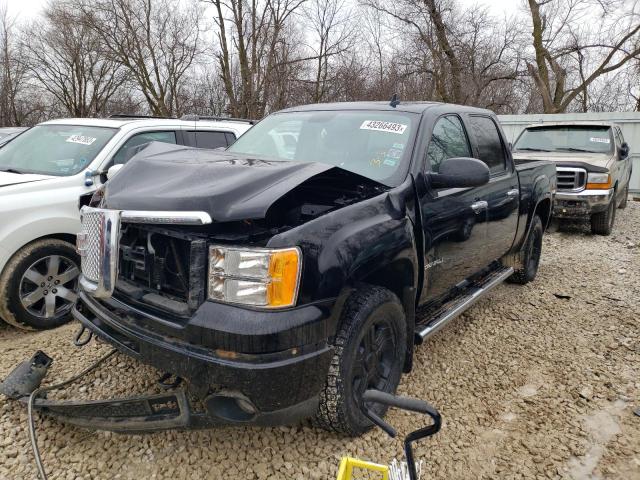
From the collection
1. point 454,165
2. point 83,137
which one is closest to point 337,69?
point 83,137

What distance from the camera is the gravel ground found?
95.9 inches

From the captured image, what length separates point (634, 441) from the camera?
9.02 feet

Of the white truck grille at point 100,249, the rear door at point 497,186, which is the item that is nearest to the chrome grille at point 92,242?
the white truck grille at point 100,249

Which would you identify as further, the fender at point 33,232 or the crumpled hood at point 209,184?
the fender at point 33,232

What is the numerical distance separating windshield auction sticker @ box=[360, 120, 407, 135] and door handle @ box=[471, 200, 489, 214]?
2.69 feet

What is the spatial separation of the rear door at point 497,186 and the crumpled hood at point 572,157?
382 cm

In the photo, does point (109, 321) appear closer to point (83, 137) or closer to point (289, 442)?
point (289, 442)

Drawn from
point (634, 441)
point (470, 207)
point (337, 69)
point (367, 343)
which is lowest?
point (634, 441)

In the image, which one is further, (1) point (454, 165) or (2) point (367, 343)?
(1) point (454, 165)

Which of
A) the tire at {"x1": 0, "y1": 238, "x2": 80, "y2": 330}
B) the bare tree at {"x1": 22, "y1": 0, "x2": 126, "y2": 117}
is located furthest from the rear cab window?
the bare tree at {"x1": 22, "y1": 0, "x2": 126, "y2": 117}

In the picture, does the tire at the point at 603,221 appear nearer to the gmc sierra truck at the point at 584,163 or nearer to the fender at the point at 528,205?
the gmc sierra truck at the point at 584,163

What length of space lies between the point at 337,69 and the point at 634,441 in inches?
813

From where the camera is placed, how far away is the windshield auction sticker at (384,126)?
3182 mm

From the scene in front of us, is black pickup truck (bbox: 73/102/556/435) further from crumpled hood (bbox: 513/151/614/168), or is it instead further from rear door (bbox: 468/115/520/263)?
crumpled hood (bbox: 513/151/614/168)
